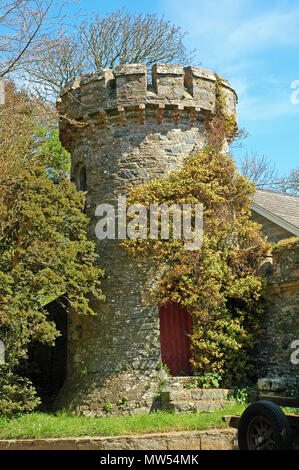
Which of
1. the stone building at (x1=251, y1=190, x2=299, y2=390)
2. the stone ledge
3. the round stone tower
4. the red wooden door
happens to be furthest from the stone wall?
the stone ledge

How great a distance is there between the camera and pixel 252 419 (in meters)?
6.17

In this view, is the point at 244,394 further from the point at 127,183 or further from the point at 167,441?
the point at 127,183

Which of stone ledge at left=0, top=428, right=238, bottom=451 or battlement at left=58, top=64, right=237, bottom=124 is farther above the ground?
battlement at left=58, top=64, right=237, bottom=124

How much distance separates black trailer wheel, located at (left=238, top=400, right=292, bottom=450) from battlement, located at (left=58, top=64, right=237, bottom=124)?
25.4 ft

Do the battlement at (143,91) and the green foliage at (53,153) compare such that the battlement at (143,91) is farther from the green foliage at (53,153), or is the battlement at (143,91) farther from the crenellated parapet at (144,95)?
the green foliage at (53,153)

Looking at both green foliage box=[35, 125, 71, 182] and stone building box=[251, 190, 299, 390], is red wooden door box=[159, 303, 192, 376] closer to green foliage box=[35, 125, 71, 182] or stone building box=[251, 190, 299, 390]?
stone building box=[251, 190, 299, 390]

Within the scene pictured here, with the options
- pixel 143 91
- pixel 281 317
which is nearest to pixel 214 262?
pixel 281 317

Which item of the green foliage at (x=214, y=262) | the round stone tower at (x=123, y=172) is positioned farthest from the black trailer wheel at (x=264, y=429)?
the round stone tower at (x=123, y=172)

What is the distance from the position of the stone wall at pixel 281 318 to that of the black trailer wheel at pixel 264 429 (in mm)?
4191

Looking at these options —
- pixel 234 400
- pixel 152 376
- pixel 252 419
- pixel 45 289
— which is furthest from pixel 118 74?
pixel 252 419

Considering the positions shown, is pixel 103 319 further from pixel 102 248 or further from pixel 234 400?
pixel 234 400

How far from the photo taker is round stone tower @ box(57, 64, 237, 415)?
1066 cm

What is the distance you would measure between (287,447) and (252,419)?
24.7 inches

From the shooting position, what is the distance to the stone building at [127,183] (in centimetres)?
1068
